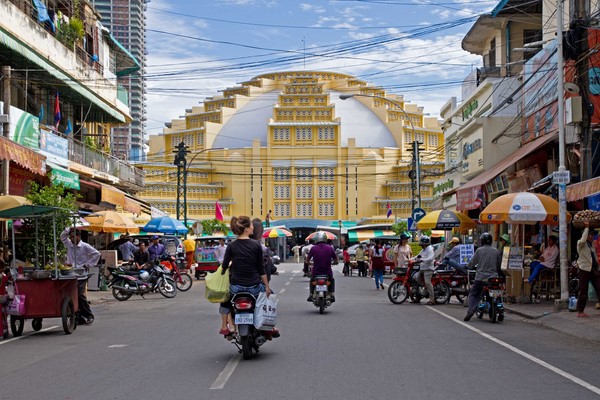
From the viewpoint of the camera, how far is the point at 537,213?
19391mm

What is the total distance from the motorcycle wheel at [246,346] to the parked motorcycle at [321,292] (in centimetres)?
684

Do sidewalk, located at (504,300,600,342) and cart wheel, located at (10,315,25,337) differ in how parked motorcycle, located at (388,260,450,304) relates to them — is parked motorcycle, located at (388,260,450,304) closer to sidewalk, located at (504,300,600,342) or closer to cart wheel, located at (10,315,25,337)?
sidewalk, located at (504,300,600,342)

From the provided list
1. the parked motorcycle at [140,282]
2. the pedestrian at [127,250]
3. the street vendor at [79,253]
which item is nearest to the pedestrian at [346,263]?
the pedestrian at [127,250]

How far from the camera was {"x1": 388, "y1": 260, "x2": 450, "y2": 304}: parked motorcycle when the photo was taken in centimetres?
2080

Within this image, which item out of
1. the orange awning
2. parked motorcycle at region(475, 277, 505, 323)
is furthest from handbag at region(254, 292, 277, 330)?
the orange awning

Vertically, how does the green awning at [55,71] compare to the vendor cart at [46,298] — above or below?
above

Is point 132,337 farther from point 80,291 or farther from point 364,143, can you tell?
point 364,143

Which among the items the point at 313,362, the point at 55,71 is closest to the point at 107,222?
the point at 55,71

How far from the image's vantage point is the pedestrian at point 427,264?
796 inches

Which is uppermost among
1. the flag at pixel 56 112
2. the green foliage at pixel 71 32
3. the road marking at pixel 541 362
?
the green foliage at pixel 71 32

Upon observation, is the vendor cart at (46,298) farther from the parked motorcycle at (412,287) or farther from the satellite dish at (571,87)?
the satellite dish at (571,87)

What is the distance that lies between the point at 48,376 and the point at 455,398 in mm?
4776

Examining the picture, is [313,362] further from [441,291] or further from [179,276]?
[179,276]

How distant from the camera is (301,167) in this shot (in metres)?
96.9
